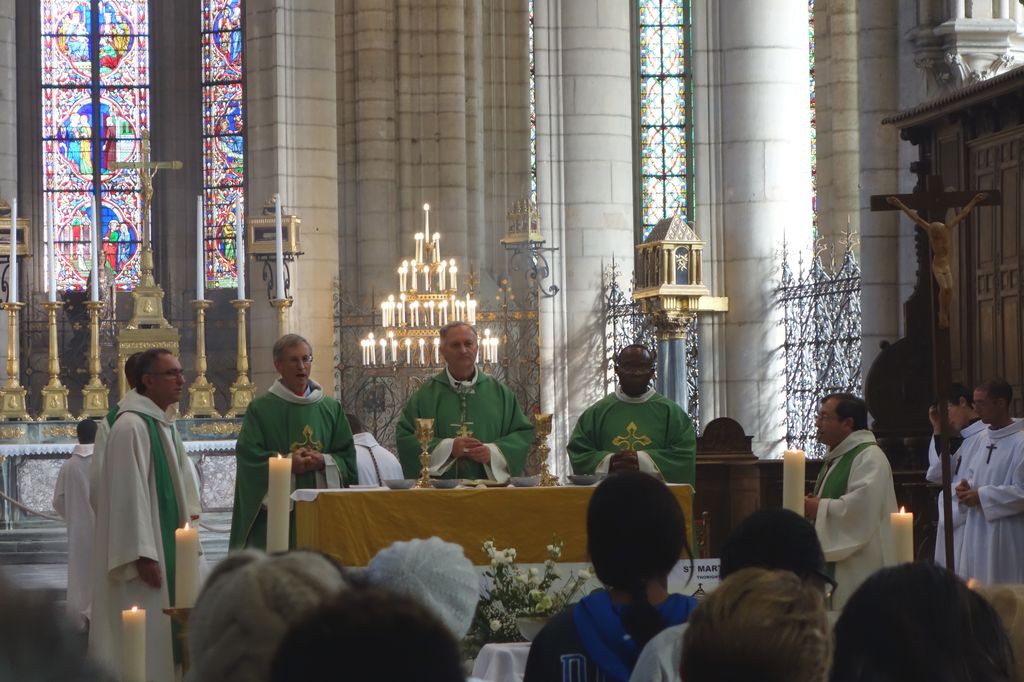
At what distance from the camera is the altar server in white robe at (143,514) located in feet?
23.3

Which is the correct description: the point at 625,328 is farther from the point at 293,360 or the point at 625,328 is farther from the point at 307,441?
the point at 293,360

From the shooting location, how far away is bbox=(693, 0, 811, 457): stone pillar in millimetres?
16156

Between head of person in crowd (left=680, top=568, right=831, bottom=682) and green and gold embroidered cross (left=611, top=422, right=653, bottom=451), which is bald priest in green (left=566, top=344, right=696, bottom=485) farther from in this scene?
head of person in crowd (left=680, top=568, right=831, bottom=682)

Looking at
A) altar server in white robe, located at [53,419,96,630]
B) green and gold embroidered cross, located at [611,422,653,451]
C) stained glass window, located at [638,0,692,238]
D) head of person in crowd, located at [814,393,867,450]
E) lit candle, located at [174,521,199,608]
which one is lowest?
altar server in white robe, located at [53,419,96,630]

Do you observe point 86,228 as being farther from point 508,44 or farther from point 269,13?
point 269,13

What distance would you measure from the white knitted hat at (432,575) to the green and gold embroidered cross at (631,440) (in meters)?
5.50

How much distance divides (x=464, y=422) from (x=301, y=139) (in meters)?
12.1

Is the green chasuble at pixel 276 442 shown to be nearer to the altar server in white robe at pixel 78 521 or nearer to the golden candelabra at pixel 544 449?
the golden candelabra at pixel 544 449

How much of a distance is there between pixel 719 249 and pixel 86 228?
15.7 metres

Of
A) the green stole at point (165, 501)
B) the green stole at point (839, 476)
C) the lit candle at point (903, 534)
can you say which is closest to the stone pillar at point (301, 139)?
the green stole at point (165, 501)

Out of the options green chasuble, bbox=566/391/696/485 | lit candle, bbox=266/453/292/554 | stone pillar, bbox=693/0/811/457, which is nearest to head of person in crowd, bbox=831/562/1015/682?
lit candle, bbox=266/453/292/554

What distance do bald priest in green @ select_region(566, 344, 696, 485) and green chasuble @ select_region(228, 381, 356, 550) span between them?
3.58ft

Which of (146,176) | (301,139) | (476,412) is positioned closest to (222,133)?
(301,139)

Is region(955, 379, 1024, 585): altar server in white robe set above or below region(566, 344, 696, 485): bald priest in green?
below
